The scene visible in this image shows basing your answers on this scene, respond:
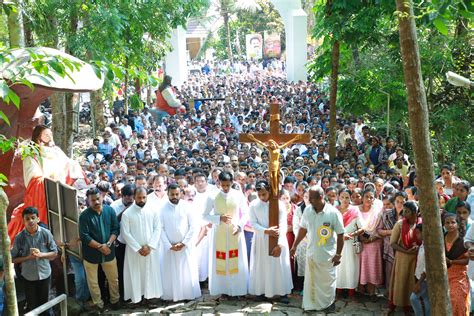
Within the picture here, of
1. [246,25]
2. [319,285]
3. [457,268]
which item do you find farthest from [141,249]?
[246,25]

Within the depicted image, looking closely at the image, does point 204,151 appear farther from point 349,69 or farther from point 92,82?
point 92,82

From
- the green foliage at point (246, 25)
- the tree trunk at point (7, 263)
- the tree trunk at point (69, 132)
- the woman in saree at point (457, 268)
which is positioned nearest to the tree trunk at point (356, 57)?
the tree trunk at point (69, 132)

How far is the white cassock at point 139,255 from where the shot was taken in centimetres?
776

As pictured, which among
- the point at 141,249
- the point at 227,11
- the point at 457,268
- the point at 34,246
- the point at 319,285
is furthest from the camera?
the point at 227,11

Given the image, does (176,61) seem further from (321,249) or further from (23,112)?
(321,249)

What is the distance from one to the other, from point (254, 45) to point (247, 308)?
40.6m

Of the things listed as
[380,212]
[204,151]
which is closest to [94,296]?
[380,212]

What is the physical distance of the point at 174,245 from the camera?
7.92 meters

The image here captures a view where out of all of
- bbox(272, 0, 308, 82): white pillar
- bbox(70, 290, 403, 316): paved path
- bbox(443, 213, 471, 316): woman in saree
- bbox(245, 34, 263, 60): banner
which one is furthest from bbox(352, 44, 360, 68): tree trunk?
bbox(245, 34, 263, 60): banner

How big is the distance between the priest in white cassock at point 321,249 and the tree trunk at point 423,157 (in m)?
2.36

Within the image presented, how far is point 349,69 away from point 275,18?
1420 inches

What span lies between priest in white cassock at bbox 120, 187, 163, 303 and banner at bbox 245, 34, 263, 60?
40134 millimetres

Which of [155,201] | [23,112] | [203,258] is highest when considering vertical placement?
[23,112]

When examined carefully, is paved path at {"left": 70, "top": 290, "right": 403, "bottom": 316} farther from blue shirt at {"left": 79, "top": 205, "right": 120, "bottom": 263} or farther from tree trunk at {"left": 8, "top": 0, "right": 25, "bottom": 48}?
tree trunk at {"left": 8, "top": 0, "right": 25, "bottom": 48}
